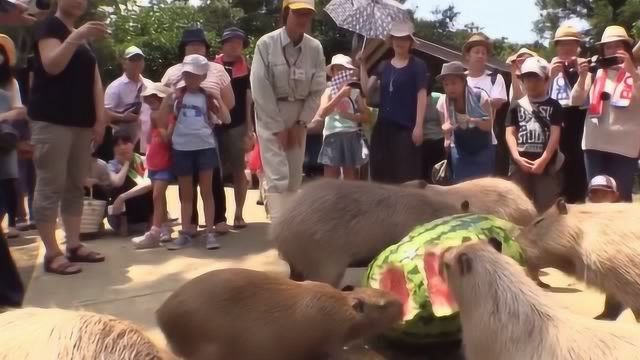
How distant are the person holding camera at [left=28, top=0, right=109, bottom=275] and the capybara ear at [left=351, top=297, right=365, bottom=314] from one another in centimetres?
275

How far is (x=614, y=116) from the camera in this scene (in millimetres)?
5711

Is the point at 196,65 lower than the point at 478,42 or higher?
lower

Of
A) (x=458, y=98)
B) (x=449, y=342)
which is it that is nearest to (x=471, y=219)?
(x=449, y=342)

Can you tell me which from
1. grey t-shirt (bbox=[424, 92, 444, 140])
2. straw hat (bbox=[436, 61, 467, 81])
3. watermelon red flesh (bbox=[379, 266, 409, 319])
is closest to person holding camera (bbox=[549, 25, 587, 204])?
Answer: straw hat (bbox=[436, 61, 467, 81])

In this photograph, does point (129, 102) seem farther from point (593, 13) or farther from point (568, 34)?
point (593, 13)

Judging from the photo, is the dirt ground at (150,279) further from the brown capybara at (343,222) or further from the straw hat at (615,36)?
the straw hat at (615,36)

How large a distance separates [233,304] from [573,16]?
19.9m

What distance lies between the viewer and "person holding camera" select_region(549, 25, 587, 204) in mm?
6547

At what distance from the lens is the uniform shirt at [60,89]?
516 centimetres

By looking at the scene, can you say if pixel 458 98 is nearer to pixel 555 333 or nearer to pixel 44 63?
pixel 44 63

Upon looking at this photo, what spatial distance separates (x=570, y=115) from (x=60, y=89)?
431cm

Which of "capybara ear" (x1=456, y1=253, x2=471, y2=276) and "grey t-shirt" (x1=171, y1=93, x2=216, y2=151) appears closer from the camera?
"capybara ear" (x1=456, y1=253, x2=471, y2=276)

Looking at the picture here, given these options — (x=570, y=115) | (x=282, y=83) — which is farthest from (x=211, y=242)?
(x=570, y=115)

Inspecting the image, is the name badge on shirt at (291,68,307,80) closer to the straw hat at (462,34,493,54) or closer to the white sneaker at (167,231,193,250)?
the white sneaker at (167,231,193,250)
